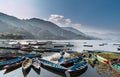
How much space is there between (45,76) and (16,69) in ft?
30.4

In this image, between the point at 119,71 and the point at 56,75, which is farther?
the point at 119,71

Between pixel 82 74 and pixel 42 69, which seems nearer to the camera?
pixel 82 74

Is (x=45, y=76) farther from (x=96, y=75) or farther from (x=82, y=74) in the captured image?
(x=96, y=75)

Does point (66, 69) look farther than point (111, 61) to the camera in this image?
No

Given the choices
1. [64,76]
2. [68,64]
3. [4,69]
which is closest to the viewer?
[64,76]

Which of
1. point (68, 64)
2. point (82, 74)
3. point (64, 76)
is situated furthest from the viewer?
point (68, 64)

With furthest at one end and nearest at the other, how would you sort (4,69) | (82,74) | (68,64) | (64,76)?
(68,64), (4,69), (82,74), (64,76)

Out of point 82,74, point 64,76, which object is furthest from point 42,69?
point 82,74

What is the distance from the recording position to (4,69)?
122 ft

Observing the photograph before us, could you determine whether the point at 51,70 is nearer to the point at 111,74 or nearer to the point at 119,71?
the point at 111,74

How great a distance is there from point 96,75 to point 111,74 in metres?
3.62

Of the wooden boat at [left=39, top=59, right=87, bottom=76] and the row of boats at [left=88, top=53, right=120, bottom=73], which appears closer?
the wooden boat at [left=39, top=59, right=87, bottom=76]

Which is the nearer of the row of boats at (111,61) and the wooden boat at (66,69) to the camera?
the wooden boat at (66,69)

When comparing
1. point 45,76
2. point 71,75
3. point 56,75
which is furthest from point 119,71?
point 45,76
